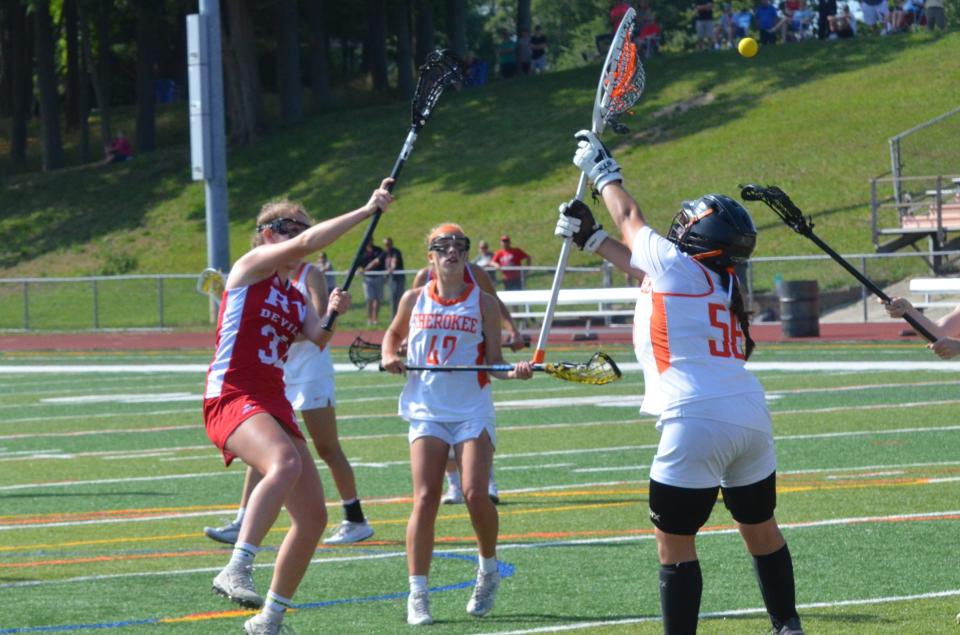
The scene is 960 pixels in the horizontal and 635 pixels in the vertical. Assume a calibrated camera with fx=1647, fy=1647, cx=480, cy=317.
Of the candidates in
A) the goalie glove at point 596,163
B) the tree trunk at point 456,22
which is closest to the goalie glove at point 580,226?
the goalie glove at point 596,163

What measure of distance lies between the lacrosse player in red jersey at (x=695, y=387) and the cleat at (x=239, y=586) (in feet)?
5.94

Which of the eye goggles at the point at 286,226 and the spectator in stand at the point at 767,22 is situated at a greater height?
the spectator in stand at the point at 767,22

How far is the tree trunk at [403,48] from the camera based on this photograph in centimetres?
5797

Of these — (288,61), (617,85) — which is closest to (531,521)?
(617,85)

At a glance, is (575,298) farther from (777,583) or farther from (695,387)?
(695,387)

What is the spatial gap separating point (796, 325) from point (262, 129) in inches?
1250

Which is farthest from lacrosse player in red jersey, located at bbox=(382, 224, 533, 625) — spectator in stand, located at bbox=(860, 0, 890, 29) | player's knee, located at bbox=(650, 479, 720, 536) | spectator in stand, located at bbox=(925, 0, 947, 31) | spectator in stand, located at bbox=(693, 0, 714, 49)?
spectator in stand, located at bbox=(693, 0, 714, 49)

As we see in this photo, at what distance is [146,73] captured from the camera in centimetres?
5459

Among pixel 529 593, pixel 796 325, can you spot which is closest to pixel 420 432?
pixel 529 593

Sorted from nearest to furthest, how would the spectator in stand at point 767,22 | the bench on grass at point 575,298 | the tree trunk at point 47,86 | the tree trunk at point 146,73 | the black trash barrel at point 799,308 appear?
1. the bench on grass at point 575,298
2. the black trash barrel at point 799,308
3. the spectator in stand at point 767,22
4. the tree trunk at point 146,73
5. the tree trunk at point 47,86

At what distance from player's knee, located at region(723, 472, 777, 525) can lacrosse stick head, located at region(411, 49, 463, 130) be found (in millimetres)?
2942

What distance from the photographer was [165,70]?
69.0 meters

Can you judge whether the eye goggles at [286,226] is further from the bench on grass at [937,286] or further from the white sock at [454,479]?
the bench on grass at [937,286]

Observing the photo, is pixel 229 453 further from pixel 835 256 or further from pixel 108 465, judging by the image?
pixel 108 465
